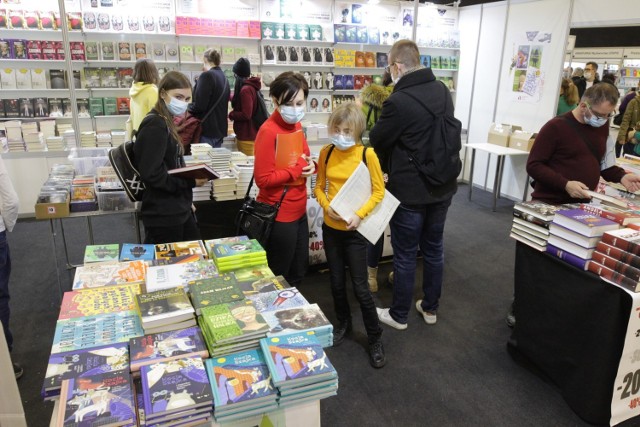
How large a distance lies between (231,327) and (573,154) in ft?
7.62

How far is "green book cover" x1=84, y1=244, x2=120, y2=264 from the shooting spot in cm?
204

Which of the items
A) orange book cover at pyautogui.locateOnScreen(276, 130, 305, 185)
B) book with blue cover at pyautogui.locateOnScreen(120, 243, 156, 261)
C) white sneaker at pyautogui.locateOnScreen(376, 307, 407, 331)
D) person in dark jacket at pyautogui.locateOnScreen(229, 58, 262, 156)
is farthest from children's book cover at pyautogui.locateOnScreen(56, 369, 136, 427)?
person in dark jacket at pyautogui.locateOnScreen(229, 58, 262, 156)

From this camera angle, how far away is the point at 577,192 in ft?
8.66

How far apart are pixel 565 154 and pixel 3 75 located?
18.8 feet

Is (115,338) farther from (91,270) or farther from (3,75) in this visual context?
(3,75)

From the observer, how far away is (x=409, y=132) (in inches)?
105

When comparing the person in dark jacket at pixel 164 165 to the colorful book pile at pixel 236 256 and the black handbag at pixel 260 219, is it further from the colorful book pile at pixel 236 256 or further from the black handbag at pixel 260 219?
the colorful book pile at pixel 236 256

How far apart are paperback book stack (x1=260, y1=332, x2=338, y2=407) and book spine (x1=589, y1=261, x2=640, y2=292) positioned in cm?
147

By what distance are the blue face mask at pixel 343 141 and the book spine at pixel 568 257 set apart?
3.84 ft

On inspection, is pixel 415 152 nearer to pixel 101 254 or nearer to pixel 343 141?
pixel 343 141

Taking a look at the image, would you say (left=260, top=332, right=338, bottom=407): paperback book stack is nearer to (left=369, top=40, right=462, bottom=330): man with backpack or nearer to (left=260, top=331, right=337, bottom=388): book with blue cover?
(left=260, top=331, right=337, bottom=388): book with blue cover

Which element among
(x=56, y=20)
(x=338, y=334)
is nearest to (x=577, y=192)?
(x=338, y=334)

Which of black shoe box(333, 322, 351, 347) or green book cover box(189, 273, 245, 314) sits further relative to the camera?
A: black shoe box(333, 322, 351, 347)

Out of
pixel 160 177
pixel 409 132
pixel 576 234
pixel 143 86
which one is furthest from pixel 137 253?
pixel 143 86
